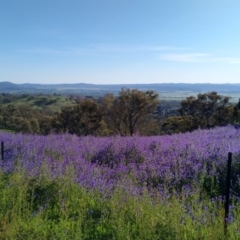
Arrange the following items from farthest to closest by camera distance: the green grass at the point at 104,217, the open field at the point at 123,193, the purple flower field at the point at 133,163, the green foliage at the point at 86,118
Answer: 1. the green foliage at the point at 86,118
2. the purple flower field at the point at 133,163
3. the open field at the point at 123,193
4. the green grass at the point at 104,217

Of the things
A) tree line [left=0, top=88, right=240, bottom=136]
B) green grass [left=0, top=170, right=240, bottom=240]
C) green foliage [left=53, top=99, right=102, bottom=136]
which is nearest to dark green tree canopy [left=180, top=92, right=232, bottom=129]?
tree line [left=0, top=88, right=240, bottom=136]

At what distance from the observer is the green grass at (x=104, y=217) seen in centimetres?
401

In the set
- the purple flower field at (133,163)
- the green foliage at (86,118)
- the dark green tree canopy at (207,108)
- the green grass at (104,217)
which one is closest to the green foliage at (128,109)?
the green foliage at (86,118)

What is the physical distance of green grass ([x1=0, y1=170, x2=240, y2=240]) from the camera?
401 cm

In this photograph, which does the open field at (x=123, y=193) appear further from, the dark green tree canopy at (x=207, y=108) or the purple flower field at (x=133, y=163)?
the dark green tree canopy at (x=207, y=108)

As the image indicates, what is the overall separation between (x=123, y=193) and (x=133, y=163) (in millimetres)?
2269

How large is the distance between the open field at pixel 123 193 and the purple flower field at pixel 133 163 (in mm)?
23

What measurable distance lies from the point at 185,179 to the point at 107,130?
1257 inches

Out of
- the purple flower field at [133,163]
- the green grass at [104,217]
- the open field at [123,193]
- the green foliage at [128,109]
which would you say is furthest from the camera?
the green foliage at [128,109]

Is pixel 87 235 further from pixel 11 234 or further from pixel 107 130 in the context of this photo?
pixel 107 130

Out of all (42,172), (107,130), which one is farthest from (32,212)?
(107,130)

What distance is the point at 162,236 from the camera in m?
3.93

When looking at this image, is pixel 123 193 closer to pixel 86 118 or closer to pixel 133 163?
pixel 133 163

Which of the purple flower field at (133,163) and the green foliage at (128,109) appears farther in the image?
the green foliage at (128,109)
